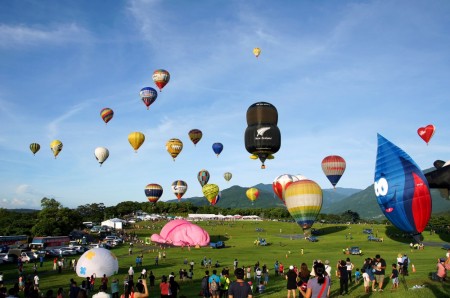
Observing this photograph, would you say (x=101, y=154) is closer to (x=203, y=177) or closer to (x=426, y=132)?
(x=203, y=177)

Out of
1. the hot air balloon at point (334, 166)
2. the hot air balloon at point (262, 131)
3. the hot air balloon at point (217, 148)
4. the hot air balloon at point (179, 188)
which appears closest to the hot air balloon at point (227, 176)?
the hot air balloon at point (179, 188)

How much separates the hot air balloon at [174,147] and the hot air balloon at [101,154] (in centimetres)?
1190

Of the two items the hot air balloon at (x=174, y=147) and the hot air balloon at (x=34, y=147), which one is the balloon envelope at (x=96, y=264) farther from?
the hot air balloon at (x=34, y=147)

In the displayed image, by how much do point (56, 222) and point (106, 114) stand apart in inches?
815

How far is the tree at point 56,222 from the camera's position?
2638 inches

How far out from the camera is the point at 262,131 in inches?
1574

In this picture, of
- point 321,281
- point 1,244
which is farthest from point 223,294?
point 1,244

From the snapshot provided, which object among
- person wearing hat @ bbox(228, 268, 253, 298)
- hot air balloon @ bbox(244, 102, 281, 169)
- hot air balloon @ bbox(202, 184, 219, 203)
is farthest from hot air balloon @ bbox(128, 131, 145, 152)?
person wearing hat @ bbox(228, 268, 253, 298)

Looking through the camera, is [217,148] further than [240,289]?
Yes

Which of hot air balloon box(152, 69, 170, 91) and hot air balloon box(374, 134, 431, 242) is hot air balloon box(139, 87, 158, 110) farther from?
hot air balloon box(374, 134, 431, 242)

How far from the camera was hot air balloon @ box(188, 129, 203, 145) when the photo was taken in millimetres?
72688

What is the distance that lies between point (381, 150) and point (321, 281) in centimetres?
1873

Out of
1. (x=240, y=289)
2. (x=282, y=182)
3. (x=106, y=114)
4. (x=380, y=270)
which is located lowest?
(x=380, y=270)

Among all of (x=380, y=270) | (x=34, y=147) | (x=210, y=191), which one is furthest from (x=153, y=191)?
(x=380, y=270)
